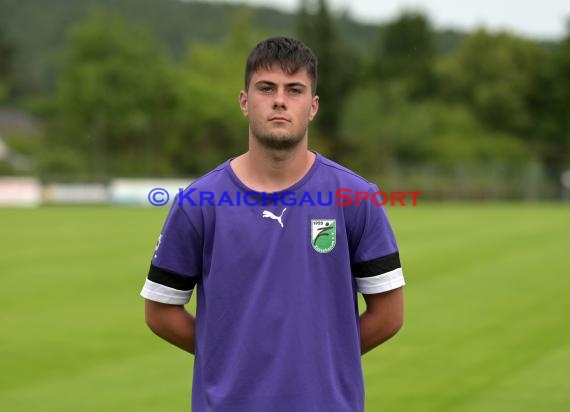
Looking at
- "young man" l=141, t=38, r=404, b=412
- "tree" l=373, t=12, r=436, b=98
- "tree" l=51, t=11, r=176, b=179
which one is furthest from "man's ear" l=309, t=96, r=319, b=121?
"tree" l=373, t=12, r=436, b=98

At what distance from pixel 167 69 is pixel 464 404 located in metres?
83.7

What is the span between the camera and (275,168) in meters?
3.67

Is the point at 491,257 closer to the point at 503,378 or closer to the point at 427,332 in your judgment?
the point at 427,332

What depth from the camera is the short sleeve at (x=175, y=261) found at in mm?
3715

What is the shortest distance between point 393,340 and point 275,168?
8.77m

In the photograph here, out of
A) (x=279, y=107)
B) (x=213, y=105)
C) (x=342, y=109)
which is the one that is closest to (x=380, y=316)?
(x=279, y=107)

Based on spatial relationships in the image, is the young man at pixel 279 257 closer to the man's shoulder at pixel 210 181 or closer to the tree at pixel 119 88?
the man's shoulder at pixel 210 181

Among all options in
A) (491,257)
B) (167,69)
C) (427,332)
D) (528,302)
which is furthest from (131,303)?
(167,69)

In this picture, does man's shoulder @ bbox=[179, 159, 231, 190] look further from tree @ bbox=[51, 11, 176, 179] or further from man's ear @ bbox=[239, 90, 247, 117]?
tree @ bbox=[51, 11, 176, 179]

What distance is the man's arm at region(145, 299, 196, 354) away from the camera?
12.9ft

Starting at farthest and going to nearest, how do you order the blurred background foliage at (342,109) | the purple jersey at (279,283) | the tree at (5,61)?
the tree at (5,61) < the blurred background foliage at (342,109) < the purple jersey at (279,283)

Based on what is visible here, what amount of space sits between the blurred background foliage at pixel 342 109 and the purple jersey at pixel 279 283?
50.5 meters

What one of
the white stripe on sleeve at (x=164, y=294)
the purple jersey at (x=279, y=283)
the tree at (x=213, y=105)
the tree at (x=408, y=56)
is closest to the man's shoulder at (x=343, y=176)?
the purple jersey at (x=279, y=283)

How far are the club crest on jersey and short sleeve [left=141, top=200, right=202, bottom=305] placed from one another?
1.34 ft
